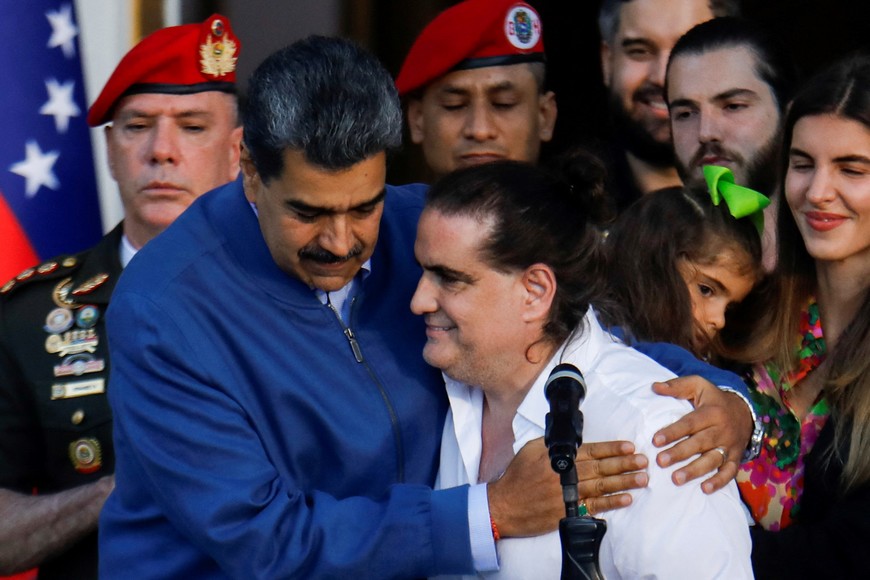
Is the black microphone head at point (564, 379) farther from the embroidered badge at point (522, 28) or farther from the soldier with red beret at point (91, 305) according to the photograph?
the embroidered badge at point (522, 28)

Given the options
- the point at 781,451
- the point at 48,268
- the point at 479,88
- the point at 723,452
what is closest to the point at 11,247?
the point at 48,268

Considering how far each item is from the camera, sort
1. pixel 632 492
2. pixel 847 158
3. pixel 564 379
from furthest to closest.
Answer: pixel 847 158
pixel 632 492
pixel 564 379

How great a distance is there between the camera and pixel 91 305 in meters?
3.62

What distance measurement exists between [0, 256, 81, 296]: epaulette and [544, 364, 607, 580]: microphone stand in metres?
1.75

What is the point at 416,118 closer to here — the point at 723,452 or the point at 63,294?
the point at 63,294

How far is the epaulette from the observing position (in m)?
3.62

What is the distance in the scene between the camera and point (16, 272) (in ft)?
14.6

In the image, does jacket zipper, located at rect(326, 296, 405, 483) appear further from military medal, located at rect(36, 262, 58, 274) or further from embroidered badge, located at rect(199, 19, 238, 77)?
embroidered badge, located at rect(199, 19, 238, 77)

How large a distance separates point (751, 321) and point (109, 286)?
1531mm

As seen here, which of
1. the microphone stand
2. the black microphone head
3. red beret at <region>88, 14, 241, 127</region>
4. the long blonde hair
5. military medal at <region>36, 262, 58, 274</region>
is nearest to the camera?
the microphone stand

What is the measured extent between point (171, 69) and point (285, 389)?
1.38m

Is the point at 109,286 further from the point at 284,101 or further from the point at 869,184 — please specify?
the point at 869,184

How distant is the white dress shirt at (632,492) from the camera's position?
257 cm

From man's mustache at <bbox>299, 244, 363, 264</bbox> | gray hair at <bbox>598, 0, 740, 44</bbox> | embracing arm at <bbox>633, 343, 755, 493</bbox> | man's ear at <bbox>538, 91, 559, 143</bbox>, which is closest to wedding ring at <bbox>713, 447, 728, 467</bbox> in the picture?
embracing arm at <bbox>633, 343, 755, 493</bbox>
